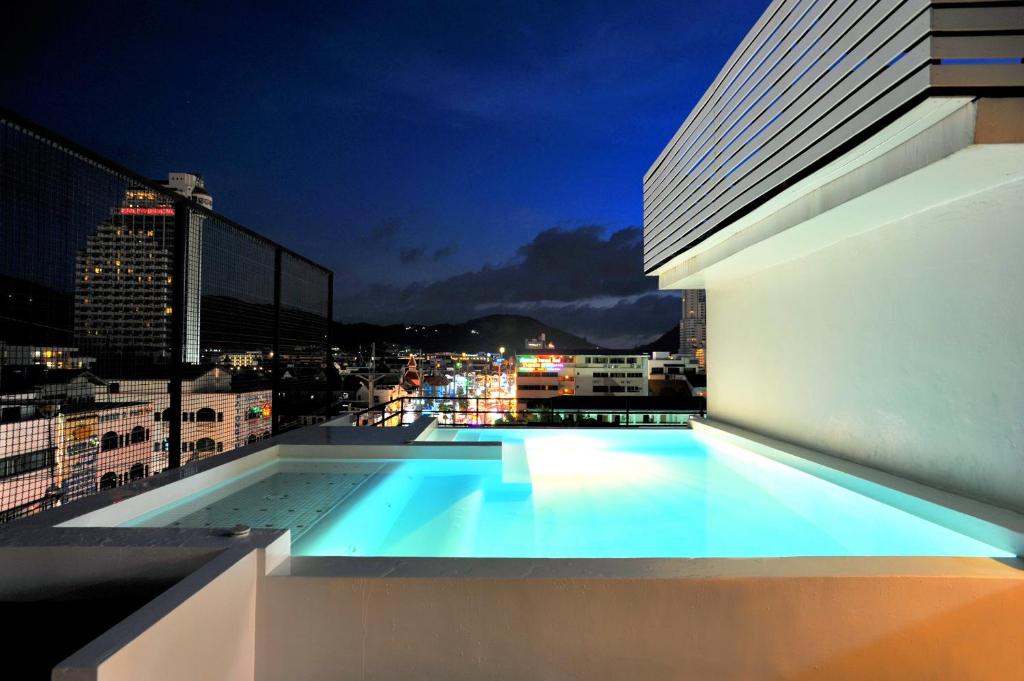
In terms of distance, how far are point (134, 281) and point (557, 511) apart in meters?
3.50

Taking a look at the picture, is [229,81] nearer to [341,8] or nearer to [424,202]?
[341,8]

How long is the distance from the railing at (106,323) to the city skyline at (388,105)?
37 centimetres

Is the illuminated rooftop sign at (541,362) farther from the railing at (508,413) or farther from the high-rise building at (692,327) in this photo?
the railing at (508,413)

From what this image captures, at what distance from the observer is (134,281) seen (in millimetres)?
3178

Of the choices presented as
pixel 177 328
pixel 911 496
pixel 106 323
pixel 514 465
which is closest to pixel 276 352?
pixel 177 328

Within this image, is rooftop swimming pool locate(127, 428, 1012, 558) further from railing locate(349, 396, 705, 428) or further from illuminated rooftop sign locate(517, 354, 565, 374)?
illuminated rooftop sign locate(517, 354, 565, 374)

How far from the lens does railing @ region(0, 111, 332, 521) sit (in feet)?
7.66

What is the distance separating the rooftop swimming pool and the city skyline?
250 cm

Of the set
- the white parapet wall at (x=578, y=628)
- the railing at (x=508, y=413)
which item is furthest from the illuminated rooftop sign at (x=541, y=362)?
the white parapet wall at (x=578, y=628)

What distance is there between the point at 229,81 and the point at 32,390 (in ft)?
55.7

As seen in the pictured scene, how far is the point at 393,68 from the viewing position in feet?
44.9

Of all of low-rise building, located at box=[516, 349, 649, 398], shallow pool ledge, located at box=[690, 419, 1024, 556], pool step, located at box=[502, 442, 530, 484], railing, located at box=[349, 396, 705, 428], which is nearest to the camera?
shallow pool ledge, located at box=[690, 419, 1024, 556]

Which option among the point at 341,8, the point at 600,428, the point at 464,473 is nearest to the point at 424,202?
the point at 341,8

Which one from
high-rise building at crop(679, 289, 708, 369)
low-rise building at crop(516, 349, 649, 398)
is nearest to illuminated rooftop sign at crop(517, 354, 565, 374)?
low-rise building at crop(516, 349, 649, 398)
